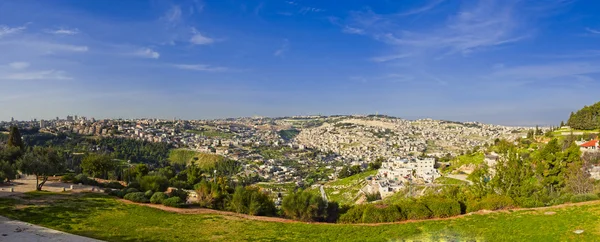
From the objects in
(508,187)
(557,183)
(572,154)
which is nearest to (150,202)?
(508,187)

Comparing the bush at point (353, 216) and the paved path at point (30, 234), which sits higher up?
the paved path at point (30, 234)

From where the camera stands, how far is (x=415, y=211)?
19.2 metres

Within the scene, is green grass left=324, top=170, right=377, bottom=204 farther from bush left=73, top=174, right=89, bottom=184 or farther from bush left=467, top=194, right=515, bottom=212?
bush left=73, top=174, right=89, bottom=184

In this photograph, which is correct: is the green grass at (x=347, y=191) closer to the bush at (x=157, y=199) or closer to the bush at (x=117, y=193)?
the bush at (x=157, y=199)

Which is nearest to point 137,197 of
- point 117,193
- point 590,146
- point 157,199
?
point 157,199

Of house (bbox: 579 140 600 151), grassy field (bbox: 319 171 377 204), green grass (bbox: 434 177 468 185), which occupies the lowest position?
grassy field (bbox: 319 171 377 204)

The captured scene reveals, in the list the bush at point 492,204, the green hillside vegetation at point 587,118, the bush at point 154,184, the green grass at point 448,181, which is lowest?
the green grass at point 448,181

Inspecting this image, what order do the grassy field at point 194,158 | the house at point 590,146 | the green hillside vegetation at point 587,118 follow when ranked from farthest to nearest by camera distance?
the grassy field at point 194,158, the green hillside vegetation at point 587,118, the house at point 590,146

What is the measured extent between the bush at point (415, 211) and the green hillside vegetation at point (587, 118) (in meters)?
69.5

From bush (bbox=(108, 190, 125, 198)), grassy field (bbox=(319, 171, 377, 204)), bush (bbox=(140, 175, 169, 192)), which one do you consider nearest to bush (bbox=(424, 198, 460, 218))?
bush (bbox=(108, 190, 125, 198))

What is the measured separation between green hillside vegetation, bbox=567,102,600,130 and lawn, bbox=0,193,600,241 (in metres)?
66.4

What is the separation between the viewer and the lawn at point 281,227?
14773 mm

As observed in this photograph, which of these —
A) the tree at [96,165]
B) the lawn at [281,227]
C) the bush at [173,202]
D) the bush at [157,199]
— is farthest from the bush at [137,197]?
the tree at [96,165]

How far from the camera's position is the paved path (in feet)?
48.3
